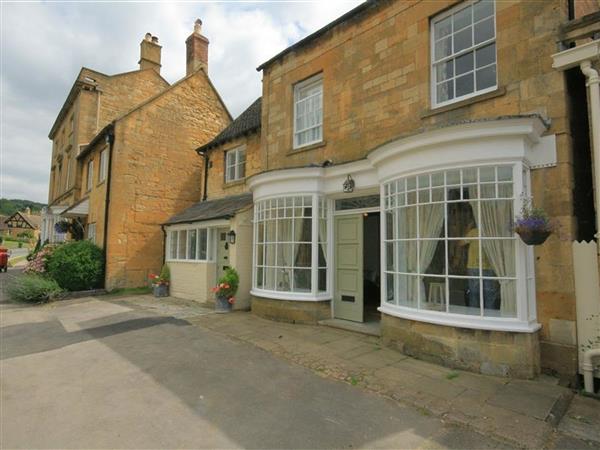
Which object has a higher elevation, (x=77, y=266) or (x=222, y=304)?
(x=77, y=266)

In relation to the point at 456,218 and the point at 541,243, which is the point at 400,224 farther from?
the point at 541,243

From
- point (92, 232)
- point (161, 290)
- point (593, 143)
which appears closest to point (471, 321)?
point (593, 143)

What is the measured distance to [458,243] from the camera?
5.36 m

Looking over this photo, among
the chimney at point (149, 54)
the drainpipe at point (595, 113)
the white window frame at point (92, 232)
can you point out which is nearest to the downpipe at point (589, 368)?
the drainpipe at point (595, 113)

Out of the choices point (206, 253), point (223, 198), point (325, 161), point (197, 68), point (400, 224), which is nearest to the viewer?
point (400, 224)

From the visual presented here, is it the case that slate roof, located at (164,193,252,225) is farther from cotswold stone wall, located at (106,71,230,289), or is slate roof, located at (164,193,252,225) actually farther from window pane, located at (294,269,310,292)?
window pane, located at (294,269,310,292)

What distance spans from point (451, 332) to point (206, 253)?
8137mm

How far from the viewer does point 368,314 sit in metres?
8.47

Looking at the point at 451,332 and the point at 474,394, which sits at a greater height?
the point at 451,332

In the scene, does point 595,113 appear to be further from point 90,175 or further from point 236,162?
point 90,175

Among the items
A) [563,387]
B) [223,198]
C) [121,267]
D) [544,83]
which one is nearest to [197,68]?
[223,198]

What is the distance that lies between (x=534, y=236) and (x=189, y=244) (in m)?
10.3

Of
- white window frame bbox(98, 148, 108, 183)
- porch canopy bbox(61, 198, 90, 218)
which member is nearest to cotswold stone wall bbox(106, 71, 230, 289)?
white window frame bbox(98, 148, 108, 183)

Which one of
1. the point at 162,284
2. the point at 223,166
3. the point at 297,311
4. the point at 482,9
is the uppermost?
the point at 482,9
